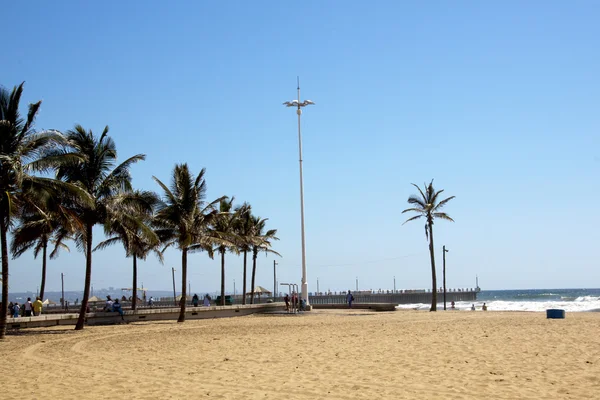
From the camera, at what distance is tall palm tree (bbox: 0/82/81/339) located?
22.7 meters

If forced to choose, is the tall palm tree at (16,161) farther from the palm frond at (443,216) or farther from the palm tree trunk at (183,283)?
the palm frond at (443,216)

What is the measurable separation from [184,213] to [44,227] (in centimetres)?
768

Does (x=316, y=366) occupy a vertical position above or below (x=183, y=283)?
below

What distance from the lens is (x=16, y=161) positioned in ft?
74.1

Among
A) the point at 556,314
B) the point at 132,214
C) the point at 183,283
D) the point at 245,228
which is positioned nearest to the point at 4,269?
→ the point at 132,214

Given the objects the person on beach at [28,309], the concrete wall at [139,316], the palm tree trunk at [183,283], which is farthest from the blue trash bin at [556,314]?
the person on beach at [28,309]

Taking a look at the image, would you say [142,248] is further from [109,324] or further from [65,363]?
[65,363]

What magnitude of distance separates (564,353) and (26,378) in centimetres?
1262

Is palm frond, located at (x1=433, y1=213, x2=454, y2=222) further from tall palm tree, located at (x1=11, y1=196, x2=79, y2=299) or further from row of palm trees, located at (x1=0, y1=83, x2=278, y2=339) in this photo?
tall palm tree, located at (x1=11, y1=196, x2=79, y2=299)

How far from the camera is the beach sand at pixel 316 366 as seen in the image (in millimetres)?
10883

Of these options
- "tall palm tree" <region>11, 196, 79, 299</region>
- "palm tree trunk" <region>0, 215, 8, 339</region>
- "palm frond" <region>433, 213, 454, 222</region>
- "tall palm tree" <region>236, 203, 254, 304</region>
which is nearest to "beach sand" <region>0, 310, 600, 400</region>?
"palm tree trunk" <region>0, 215, 8, 339</region>

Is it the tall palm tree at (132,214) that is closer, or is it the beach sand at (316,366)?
the beach sand at (316,366)

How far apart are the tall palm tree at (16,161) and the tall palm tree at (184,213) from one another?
1056cm

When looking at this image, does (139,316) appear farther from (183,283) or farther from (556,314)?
(556,314)
